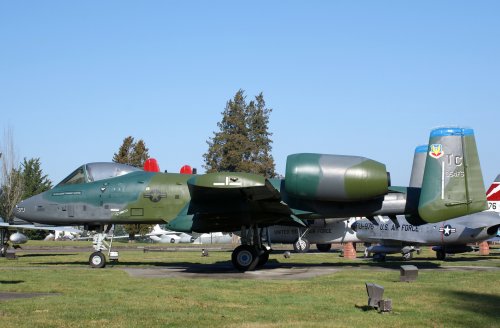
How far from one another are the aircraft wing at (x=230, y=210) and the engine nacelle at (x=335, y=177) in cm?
86

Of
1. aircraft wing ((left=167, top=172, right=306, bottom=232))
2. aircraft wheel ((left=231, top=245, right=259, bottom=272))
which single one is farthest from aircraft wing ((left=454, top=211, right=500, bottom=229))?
aircraft wheel ((left=231, top=245, right=259, bottom=272))

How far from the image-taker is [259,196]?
1775cm

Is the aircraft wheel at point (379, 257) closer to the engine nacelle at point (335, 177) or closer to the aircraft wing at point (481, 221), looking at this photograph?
the aircraft wing at point (481, 221)

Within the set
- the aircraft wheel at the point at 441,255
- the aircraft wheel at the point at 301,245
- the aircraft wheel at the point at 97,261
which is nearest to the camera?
the aircraft wheel at the point at 97,261

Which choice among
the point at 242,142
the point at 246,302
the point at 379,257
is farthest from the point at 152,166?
the point at 242,142

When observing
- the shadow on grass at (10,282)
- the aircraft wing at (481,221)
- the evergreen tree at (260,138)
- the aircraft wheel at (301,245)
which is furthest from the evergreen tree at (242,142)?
the shadow on grass at (10,282)

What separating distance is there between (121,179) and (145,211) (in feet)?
4.95

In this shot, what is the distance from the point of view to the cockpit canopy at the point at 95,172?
20.9 metres

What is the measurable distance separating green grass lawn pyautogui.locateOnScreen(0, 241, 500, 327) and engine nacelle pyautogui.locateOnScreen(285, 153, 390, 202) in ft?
8.36

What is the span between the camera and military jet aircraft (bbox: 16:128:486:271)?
1762 centimetres

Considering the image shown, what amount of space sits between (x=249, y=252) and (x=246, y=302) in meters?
7.32

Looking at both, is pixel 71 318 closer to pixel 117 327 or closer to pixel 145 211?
pixel 117 327

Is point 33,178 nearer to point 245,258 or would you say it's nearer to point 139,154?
point 139,154

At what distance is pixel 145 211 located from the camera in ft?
66.3
